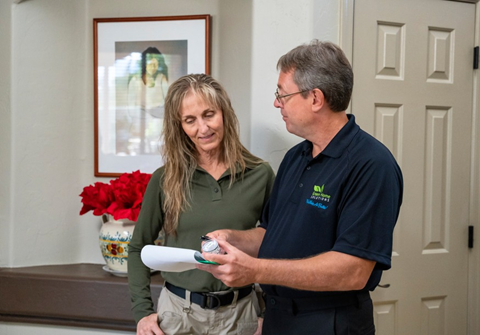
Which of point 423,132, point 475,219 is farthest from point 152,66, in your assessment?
point 475,219

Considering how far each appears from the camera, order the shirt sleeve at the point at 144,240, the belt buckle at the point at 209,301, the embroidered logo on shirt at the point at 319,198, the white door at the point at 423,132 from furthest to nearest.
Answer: the white door at the point at 423,132, the shirt sleeve at the point at 144,240, the belt buckle at the point at 209,301, the embroidered logo on shirt at the point at 319,198

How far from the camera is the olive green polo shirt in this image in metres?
1.86

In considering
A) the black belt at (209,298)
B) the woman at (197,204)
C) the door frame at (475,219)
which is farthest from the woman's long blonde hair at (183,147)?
the door frame at (475,219)

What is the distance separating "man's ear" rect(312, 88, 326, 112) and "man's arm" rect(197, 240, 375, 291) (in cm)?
43

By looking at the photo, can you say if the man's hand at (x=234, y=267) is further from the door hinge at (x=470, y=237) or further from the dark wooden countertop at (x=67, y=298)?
the door hinge at (x=470, y=237)

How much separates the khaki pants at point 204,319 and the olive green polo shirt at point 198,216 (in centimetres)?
7

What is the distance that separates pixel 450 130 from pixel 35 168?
218 centimetres

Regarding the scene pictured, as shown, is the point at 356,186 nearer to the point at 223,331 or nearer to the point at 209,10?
the point at 223,331

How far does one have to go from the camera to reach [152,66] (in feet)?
9.35

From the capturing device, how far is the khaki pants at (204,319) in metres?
1.80

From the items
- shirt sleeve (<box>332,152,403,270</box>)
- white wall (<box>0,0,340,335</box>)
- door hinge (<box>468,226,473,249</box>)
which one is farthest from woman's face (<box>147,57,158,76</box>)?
door hinge (<box>468,226,473,249</box>)

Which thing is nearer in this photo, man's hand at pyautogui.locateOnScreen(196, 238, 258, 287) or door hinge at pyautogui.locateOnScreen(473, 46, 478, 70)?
man's hand at pyautogui.locateOnScreen(196, 238, 258, 287)

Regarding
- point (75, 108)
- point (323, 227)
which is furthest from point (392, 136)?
point (75, 108)

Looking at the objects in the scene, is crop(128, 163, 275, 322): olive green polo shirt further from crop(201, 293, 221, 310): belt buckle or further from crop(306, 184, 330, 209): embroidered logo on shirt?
crop(306, 184, 330, 209): embroidered logo on shirt
